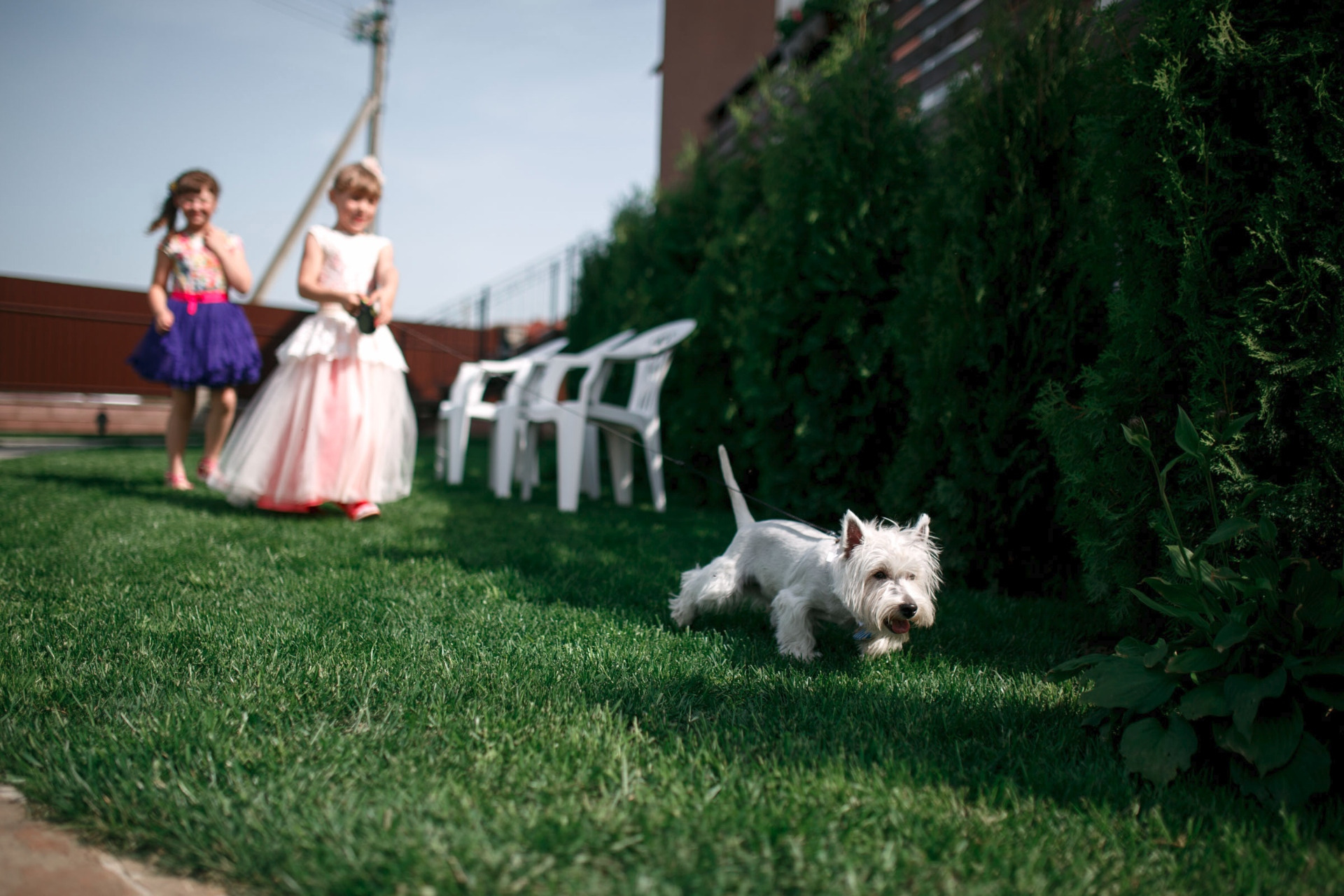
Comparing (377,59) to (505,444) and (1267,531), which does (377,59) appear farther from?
(1267,531)

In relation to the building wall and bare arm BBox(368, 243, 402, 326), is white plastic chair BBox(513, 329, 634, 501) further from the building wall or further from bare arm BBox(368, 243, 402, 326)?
the building wall

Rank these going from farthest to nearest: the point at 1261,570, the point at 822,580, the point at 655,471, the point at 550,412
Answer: the point at 655,471
the point at 550,412
the point at 822,580
the point at 1261,570

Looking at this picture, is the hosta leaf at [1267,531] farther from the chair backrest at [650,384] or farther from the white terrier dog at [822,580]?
the chair backrest at [650,384]

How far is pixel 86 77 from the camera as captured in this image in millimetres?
7805

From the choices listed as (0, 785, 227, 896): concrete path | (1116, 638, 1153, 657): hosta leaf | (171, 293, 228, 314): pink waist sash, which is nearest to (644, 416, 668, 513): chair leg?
(171, 293, 228, 314): pink waist sash

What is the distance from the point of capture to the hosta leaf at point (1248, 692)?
1.71m

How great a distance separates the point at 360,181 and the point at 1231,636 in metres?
5.13

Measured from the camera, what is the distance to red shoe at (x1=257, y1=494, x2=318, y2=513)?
505 centimetres

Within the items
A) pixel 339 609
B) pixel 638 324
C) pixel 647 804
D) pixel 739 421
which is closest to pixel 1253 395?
pixel 647 804

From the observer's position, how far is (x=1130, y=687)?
192cm

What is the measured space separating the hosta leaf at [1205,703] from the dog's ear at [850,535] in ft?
3.08

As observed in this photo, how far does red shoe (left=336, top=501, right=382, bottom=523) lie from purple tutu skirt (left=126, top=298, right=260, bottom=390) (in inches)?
76.9

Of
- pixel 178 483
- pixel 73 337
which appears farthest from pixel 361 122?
pixel 178 483

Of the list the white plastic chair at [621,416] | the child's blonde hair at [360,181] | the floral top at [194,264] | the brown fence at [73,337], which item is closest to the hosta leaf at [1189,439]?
the white plastic chair at [621,416]
